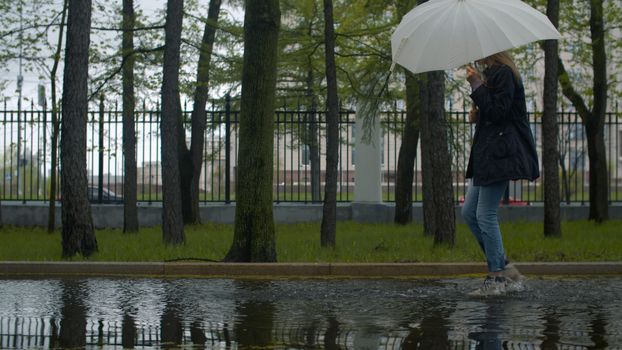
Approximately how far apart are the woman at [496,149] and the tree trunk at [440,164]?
4.89 meters

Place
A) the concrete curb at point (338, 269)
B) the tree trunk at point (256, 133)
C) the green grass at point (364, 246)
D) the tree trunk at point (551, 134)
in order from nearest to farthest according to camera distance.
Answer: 1. the concrete curb at point (338, 269)
2. the tree trunk at point (256, 133)
3. the green grass at point (364, 246)
4. the tree trunk at point (551, 134)

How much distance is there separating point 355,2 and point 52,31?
6707mm

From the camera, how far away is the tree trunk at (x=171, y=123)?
15102 mm

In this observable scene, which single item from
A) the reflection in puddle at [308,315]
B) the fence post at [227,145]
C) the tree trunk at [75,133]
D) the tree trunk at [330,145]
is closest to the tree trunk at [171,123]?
the tree trunk at [330,145]

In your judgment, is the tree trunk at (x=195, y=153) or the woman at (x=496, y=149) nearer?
the woman at (x=496, y=149)

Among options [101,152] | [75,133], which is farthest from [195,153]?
[75,133]

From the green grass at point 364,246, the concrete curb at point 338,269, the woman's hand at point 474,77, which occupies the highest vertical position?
the woman's hand at point 474,77

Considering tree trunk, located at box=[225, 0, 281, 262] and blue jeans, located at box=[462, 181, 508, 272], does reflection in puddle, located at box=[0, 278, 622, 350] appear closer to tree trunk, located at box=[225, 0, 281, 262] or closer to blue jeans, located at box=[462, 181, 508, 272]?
blue jeans, located at box=[462, 181, 508, 272]

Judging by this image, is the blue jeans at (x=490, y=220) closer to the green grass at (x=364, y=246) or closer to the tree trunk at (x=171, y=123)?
the green grass at (x=364, y=246)

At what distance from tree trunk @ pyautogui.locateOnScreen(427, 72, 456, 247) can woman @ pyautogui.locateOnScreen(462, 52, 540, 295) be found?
4.89 m

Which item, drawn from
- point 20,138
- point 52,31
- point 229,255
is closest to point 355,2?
point 52,31

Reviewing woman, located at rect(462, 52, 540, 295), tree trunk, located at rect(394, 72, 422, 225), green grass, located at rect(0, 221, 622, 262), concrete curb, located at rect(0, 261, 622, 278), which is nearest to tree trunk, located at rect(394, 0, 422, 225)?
tree trunk, located at rect(394, 72, 422, 225)

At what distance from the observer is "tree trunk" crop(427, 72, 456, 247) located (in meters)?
13.7

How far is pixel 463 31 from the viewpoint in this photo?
28.5 ft
